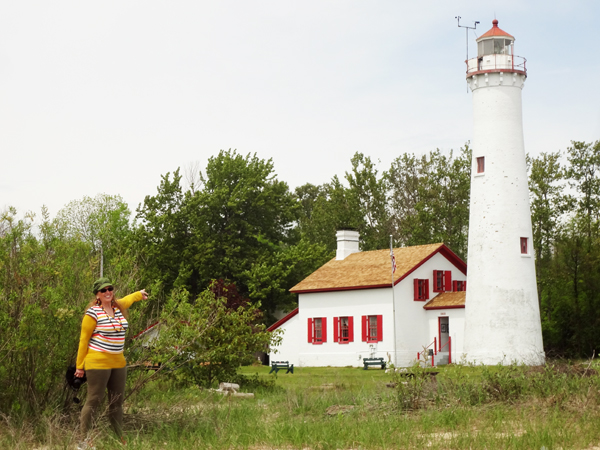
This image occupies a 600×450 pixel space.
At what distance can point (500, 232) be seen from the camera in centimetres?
2633

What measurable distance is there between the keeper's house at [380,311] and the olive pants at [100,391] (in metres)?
21.5

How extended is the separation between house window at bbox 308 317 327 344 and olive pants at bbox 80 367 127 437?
82.4ft

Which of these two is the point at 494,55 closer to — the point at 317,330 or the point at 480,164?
the point at 480,164

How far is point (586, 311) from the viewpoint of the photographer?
34.0m

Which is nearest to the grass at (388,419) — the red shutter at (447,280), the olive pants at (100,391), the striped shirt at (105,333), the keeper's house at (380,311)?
the olive pants at (100,391)

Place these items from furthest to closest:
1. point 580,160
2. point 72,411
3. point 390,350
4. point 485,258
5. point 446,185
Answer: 1. point 446,185
2. point 580,160
3. point 390,350
4. point 485,258
5. point 72,411

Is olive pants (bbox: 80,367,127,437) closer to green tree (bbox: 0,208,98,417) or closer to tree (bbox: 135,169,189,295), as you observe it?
green tree (bbox: 0,208,98,417)

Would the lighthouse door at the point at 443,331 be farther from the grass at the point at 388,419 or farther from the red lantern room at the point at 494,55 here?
the grass at the point at 388,419

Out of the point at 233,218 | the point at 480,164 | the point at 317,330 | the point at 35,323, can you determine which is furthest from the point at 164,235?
the point at 35,323

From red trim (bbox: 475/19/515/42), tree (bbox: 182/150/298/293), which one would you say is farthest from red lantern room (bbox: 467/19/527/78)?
tree (bbox: 182/150/298/293)

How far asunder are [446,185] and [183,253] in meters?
15.9

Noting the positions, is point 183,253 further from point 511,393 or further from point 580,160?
point 511,393

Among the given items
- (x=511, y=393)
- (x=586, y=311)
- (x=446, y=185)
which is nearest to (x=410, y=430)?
(x=511, y=393)

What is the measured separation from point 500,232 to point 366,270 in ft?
25.7
